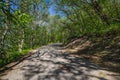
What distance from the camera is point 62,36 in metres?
87.2

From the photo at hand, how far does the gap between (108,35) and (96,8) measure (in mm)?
4245

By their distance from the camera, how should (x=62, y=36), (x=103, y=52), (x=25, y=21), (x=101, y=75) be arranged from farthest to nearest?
(x=62, y=36) < (x=103, y=52) < (x=25, y=21) < (x=101, y=75)

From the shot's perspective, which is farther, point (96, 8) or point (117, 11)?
point (117, 11)

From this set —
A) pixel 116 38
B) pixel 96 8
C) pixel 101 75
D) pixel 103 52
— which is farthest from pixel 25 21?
pixel 96 8

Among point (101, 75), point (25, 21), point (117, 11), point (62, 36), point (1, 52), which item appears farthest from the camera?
point (62, 36)

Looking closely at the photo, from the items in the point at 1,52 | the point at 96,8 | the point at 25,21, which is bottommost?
the point at 1,52

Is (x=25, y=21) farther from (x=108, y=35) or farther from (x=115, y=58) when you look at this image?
(x=108, y=35)

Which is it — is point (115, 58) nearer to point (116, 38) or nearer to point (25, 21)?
point (116, 38)

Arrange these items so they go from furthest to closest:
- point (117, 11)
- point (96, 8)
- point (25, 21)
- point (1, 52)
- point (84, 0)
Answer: point (117, 11)
point (84, 0)
point (96, 8)
point (1, 52)
point (25, 21)

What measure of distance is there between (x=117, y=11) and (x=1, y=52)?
16.2 metres

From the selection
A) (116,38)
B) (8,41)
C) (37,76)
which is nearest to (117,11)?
(116,38)

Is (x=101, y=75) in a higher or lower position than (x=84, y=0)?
lower

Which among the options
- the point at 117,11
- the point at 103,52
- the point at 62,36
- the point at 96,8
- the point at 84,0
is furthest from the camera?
the point at 62,36

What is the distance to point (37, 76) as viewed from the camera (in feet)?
26.2
